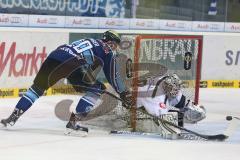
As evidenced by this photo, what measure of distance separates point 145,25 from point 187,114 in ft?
19.8

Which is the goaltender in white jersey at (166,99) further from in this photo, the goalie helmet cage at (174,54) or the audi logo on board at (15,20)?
the audi logo on board at (15,20)

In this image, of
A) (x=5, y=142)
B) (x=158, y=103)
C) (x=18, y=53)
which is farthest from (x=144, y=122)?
(x=18, y=53)

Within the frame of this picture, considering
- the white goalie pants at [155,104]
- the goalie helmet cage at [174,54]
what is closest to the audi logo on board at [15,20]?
the goalie helmet cage at [174,54]

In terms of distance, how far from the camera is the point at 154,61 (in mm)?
8758

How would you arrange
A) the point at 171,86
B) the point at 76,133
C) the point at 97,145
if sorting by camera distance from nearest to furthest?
the point at 97,145, the point at 76,133, the point at 171,86

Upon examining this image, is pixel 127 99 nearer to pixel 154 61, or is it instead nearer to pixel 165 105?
pixel 165 105

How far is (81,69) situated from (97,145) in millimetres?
1031

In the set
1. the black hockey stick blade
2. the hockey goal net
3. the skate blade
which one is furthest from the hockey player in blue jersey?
the black hockey stick blade

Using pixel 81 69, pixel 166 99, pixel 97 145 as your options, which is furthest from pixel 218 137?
pixel 81 69

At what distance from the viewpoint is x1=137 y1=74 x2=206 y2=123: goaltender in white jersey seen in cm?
803

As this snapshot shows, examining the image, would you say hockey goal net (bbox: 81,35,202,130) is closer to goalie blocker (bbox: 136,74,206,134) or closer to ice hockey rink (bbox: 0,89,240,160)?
goalie blocker (bbox: 136,74,206,134)

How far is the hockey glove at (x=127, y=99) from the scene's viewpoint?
813 cm

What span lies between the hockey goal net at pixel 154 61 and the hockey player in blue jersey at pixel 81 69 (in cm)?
46

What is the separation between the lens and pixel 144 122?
841 cm
